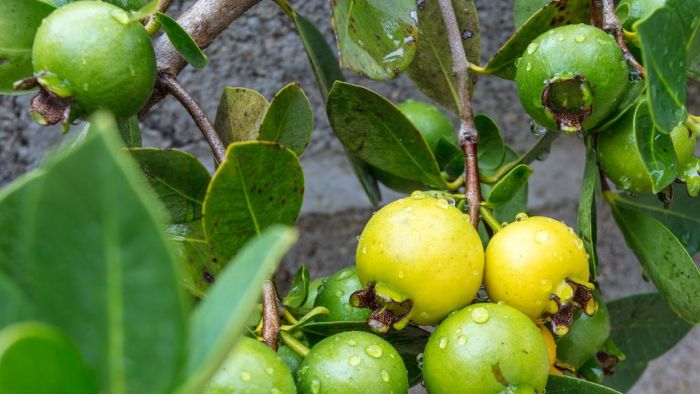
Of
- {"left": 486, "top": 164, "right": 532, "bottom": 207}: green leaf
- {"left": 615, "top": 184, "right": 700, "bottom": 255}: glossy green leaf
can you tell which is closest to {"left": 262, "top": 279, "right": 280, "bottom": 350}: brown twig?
{"left": 486, "top": 164, "right": 532, "bottom": 207}: green leaf

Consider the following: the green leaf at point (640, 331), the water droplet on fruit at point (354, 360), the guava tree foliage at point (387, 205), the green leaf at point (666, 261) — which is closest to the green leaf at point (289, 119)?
the guava tree foliage at point (387, 205)

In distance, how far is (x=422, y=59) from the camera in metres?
0.89

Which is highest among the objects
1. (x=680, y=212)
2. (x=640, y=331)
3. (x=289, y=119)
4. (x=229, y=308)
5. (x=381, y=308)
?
(x=229, y=308)

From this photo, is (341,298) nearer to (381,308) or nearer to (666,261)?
(381,308)

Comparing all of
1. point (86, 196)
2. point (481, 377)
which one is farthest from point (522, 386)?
point (86, 196)

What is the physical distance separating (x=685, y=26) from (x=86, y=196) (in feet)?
1.53

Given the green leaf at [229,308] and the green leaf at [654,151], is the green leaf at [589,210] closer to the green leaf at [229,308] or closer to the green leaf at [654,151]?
the green leaf at [654,151]

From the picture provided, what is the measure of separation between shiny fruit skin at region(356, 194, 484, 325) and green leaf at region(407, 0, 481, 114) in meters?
0.28

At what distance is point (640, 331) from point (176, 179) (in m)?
0.66

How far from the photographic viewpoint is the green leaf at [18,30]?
0.64m

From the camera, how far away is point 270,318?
1.98 ft

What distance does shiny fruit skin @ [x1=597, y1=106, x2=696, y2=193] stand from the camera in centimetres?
69

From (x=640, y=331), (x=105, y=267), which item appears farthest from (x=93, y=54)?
(x=640, y=331)

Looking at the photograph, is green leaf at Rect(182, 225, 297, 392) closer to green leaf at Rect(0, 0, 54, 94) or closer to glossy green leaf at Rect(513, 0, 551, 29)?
green leaf at Rect(0, 0, 54, 94)
